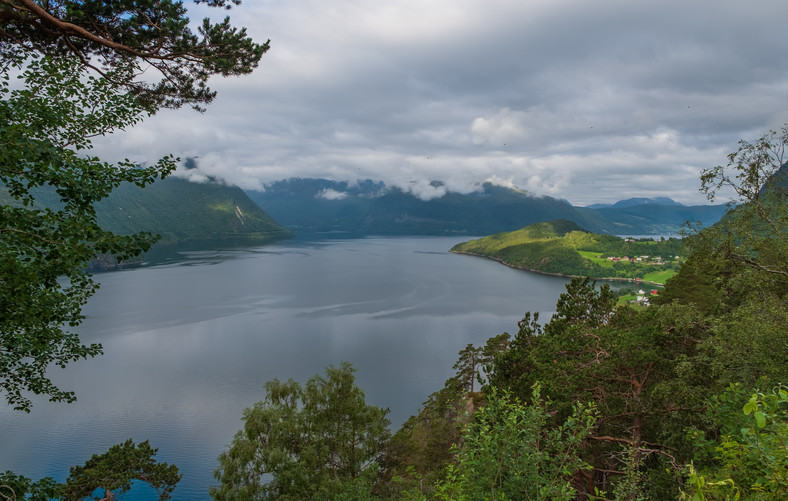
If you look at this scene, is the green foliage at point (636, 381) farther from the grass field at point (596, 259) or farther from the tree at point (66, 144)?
the grass field at point (596, 259)

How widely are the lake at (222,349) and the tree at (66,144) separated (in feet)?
90.6

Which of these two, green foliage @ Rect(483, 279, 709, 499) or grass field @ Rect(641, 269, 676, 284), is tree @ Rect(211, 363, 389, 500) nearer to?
green foliage @ Rect(483, 279, 709, 499)

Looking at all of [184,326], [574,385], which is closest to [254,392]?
[184,326]

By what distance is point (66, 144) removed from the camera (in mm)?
6789

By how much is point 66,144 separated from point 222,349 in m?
54.6

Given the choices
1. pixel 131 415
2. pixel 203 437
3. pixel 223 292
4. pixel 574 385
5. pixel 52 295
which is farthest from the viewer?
pixel 223 292

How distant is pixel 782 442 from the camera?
3.11 meters

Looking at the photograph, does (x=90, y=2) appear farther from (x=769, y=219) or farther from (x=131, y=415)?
(x=131, y=415)

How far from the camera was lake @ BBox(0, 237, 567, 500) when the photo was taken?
1325 inches

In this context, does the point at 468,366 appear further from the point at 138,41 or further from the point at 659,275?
the point at 659,275

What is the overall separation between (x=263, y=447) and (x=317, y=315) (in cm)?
5955

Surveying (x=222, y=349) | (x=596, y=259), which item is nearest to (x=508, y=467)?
(x=222, y=349)

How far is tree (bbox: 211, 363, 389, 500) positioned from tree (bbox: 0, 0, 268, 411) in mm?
10772

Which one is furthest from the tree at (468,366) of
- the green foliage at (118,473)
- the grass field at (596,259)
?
the grass field at (596,259)
